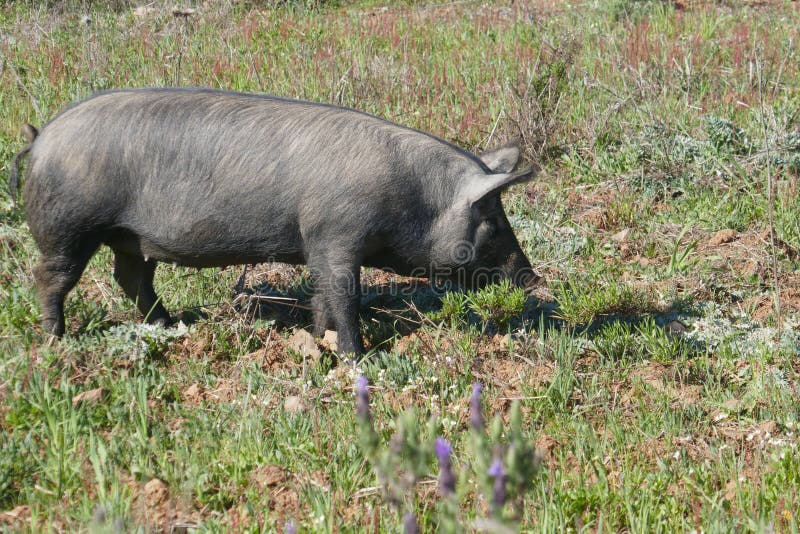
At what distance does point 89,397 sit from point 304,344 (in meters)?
1.20

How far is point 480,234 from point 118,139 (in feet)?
6.01

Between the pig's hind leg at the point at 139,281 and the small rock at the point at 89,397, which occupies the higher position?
the small rock at the point at 89,397

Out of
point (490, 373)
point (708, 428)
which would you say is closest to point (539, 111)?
point (490, 373)

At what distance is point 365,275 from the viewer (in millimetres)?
5613

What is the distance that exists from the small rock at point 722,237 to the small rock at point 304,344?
2852 mm

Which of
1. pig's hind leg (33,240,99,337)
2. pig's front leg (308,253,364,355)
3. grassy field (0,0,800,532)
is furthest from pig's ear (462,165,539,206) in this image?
pig's hind leg (33,240,99,337)

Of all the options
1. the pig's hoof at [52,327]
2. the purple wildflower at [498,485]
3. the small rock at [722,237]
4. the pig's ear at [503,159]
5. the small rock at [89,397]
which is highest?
the purple wildflower at [498,485]

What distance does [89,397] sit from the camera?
11.9 ft

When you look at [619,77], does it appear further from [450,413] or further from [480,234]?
[450,413]

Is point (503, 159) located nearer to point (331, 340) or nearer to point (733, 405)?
point (331, 340)

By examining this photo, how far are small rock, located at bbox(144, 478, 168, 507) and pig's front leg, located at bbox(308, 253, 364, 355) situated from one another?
4.98ft

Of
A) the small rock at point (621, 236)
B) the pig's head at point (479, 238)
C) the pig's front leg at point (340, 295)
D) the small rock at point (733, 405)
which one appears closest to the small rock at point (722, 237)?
the small rock at point (621, 236)

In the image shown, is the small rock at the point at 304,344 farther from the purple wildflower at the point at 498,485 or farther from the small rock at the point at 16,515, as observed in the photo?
the purple wildflower at the point at 498,485

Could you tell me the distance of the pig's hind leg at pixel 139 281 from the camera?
4762 mm
